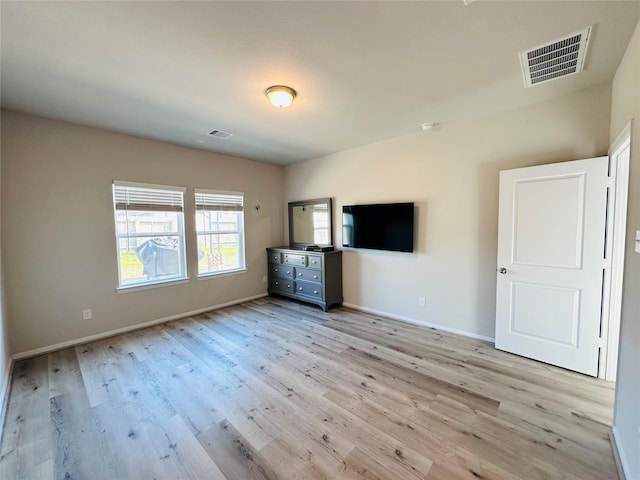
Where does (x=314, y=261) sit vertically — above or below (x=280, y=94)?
below

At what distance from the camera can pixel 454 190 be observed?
3.30m

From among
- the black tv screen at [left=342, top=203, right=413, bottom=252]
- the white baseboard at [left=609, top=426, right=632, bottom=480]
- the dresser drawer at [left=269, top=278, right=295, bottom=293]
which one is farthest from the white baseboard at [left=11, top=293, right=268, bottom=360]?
the white baseboard at [left=609, top=426, right=632, bottom=480]

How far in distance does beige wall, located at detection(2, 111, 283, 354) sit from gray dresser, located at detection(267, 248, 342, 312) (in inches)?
59.2

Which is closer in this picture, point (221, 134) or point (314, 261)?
point (221, 134)

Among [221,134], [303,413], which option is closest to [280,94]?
[221,134]

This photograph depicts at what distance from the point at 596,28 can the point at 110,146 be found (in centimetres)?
468

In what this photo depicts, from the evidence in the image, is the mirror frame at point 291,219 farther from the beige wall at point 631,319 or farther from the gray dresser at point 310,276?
the beige wall at point 631,319

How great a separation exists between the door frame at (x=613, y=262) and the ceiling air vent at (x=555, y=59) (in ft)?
2.41

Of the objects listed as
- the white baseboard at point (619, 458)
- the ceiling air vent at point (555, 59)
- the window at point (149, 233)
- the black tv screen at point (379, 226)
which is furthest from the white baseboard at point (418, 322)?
the window at point (149, 233)

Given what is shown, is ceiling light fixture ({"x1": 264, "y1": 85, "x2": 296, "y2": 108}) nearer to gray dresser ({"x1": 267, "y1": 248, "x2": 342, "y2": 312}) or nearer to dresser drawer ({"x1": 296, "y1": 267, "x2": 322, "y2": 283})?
gray dresser ({"x1": 267, "y1": 248, "x2": 342, "y2": 312})

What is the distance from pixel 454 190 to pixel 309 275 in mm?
2461

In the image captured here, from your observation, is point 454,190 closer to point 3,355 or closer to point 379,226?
point 379,226

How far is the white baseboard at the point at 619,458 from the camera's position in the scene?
143 cm

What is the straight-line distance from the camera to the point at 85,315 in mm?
3271
